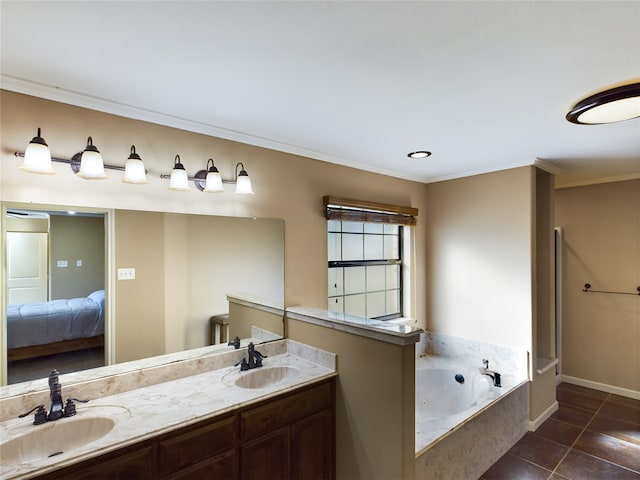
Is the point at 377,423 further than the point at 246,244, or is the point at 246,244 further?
the point at 246,244

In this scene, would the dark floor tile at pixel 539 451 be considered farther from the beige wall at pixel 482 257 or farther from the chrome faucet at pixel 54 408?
the chrome faucet at pixel 54 408

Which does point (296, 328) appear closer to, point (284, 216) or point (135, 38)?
point (284, 216)

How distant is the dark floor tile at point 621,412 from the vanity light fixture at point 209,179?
4018mm

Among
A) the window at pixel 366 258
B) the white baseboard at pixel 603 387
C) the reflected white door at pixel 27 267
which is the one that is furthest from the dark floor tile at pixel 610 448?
the reflected white door at pixel 27 267

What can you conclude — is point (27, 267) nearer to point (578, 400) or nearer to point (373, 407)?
point (373, 407)

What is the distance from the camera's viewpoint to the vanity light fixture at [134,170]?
72.1 inches

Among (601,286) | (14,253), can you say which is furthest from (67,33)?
(601,286)

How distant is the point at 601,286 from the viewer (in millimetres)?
3857

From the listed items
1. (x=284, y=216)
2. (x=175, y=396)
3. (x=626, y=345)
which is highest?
(x=284, y=216)

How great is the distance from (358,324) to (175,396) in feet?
3.55

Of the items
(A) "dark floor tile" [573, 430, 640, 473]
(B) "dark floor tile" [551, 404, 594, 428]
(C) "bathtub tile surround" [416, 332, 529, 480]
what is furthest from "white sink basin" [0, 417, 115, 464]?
(B) "dark floor tile" [551, 404, 594, 428]

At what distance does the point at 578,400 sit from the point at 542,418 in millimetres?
834

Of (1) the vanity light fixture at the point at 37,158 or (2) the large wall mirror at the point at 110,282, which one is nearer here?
(1) the vanity light fixture at the point at 37,158

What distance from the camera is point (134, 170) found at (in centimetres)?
183
